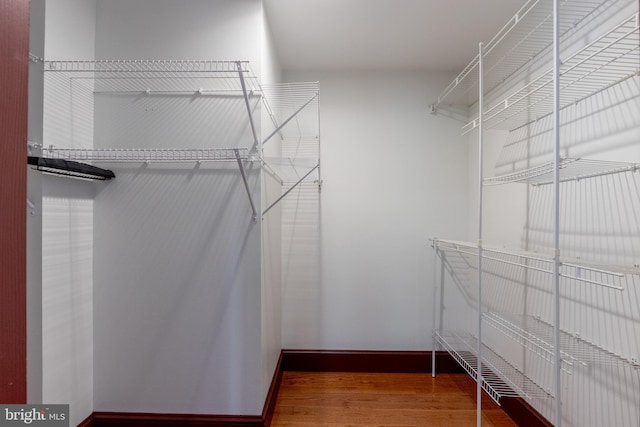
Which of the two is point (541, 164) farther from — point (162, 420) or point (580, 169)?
point (162, 420)

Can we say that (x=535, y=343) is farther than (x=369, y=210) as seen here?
No

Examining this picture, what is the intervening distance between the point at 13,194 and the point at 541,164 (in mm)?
2005

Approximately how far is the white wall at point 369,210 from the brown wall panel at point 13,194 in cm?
190

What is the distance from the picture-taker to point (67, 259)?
142 cm

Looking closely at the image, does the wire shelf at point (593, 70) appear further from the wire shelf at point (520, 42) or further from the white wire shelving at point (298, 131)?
the white wire shelving at point (298, 131)

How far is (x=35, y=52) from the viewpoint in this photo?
1.28 meters

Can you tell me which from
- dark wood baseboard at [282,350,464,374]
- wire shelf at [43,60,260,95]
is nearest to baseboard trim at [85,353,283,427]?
dark wood baseboard at [282,350,464,374]

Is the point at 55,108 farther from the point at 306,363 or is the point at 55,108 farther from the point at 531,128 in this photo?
the point at 531,128

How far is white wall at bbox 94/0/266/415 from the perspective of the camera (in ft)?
5.19

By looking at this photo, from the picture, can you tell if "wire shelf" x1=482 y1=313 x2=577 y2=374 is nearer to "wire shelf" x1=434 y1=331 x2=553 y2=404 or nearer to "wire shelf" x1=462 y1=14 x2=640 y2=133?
"wire shelf" x1=434 y1=331 x2=553 y2=404

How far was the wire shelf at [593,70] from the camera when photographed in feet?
3.59

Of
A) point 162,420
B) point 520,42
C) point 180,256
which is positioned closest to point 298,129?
point 180,256

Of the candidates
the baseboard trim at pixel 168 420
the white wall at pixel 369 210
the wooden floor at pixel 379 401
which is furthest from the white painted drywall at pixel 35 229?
the white wall at pixel 369 210

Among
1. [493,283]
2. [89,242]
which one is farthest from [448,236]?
[89,242]
